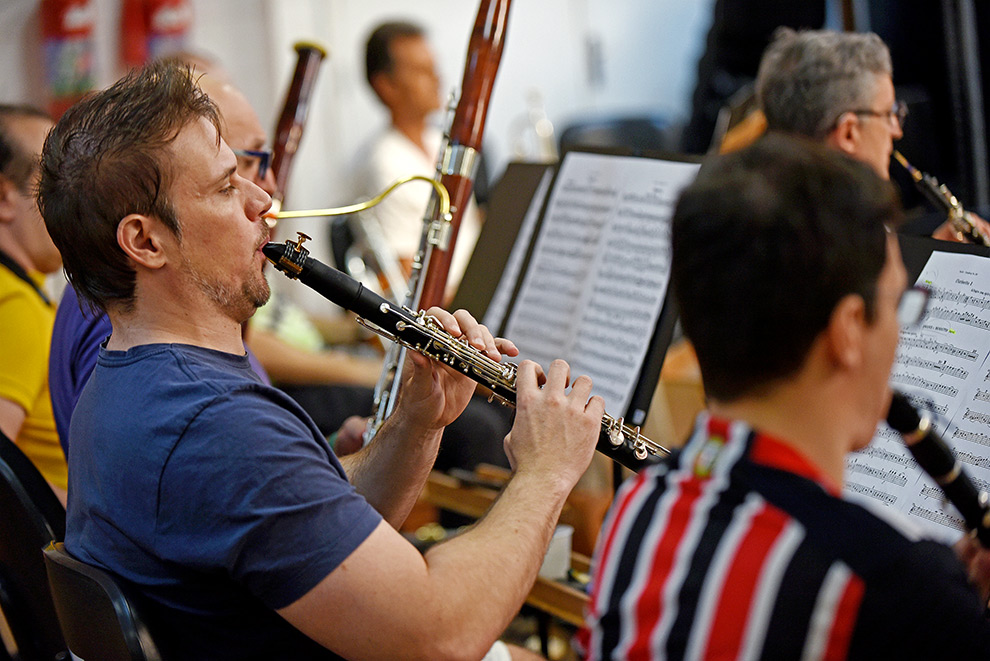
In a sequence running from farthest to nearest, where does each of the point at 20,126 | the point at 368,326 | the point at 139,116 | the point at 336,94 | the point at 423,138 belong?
the point at 336,94
the point at 423,138
the point at 20,126
the point at 368,326
the point at 139,116

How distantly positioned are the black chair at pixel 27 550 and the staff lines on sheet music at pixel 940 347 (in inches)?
49.8

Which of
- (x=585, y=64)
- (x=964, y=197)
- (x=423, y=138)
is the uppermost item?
(x=585, y=64)

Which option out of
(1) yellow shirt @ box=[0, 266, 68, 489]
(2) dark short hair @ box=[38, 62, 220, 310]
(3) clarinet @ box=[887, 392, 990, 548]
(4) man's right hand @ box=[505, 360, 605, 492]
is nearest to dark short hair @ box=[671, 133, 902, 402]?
(3) clarinet @ box=[887, 392, 990, 548]

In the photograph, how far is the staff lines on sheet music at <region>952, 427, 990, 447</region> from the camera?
1307 mm

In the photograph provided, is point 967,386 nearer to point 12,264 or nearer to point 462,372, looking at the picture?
point 462,372

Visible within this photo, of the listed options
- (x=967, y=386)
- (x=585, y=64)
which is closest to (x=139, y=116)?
(x=967, y=386)

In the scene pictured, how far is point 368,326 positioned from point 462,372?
144 millimetres

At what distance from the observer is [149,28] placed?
5.06 m

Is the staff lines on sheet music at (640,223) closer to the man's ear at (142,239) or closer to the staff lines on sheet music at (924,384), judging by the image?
the staff lines on sheet music at (924,384)

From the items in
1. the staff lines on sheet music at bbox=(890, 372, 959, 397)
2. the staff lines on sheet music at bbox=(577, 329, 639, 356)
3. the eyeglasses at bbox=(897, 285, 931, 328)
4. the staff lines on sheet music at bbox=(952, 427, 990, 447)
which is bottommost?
the staff lines on sheet music at bbox=(577, 329, 639, 356)

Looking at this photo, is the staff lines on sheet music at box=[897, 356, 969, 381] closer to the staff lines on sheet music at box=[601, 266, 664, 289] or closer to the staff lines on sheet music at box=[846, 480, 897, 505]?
the staff lines on sheet music at box=[846, 480, 897, 505]

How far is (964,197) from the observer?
3.30 m

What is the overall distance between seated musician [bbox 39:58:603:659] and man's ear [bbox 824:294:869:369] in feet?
1.47

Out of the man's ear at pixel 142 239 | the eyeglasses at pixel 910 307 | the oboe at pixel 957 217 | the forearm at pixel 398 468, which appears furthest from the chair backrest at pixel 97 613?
the oboe at pixel 957 217
